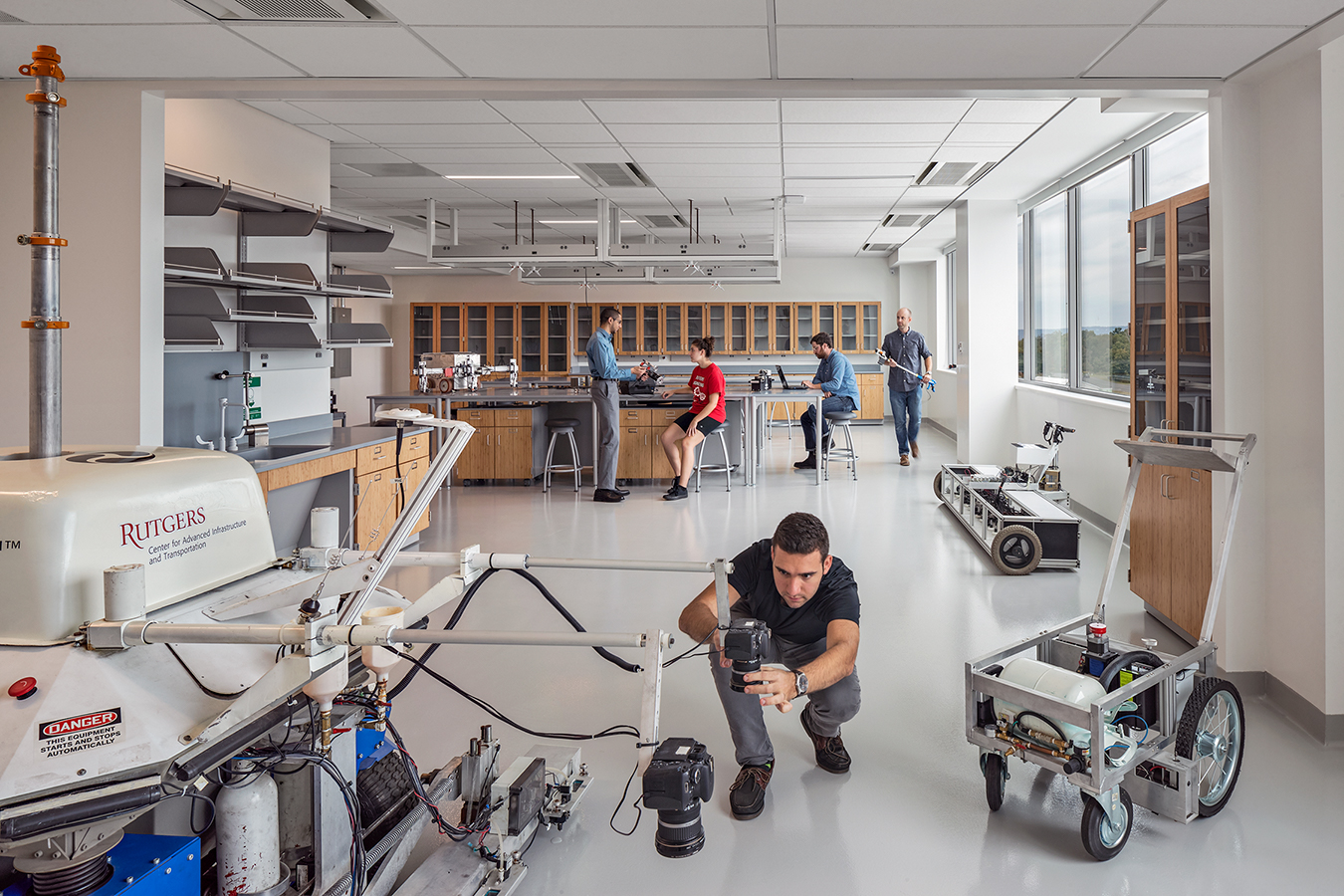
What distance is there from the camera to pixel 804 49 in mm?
3574

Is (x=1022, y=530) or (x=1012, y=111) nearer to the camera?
(x=1022, y=530)

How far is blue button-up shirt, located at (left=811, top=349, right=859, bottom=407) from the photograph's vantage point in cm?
996

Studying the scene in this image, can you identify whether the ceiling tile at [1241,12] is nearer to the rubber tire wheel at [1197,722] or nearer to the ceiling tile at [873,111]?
the rubber tire wheel at [1197,722]

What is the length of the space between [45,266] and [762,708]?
230cm

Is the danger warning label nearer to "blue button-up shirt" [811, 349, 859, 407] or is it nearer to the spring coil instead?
the spring coil

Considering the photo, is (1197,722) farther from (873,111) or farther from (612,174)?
(612,174)

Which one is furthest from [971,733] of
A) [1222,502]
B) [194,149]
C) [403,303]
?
[403,303]

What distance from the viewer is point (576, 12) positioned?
3.24 meters

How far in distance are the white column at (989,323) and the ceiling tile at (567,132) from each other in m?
4.63

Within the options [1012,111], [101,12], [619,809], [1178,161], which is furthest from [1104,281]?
[101,12]

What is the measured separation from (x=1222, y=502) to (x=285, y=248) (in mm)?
5355

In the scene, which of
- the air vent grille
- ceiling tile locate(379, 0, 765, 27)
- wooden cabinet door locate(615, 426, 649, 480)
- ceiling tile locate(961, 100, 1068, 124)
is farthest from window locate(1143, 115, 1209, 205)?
wooden cabinet door locate(615, 426, 649, 480)

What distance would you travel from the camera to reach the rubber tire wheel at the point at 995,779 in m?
2.71

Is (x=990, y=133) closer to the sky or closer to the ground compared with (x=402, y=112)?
closer to the sky
